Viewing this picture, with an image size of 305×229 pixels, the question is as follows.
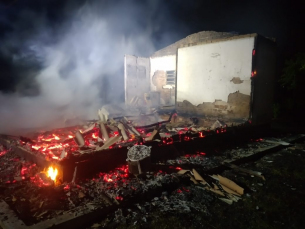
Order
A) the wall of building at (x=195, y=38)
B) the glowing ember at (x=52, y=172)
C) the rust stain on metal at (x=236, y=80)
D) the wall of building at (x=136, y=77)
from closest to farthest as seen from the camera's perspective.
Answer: the glowing ember at (x=52, y=172) → the rust stain on metal at (x=236, y=80) → the wall of building at (x=195, y=38) → the wall of building at (x=136, y=77)

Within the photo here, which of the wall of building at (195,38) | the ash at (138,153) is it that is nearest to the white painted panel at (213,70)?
the wall of building at (195,38)

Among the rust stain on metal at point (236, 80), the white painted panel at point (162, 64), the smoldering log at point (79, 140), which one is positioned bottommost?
the smoldering log at point (79, 140)

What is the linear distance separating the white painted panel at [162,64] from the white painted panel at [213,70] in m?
5.34

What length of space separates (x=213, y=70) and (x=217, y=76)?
1.47ft

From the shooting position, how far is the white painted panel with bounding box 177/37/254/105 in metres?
9.95

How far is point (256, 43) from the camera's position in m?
9.59

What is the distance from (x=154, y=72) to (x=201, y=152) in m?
13.8

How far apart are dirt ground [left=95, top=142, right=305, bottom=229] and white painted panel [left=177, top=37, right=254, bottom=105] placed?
6250 millimetres

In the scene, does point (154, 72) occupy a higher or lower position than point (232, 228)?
higher

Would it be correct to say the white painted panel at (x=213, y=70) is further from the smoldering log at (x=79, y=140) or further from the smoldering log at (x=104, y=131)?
the smoldering log at (x=79, y=140)

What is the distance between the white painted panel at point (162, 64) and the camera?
17.8 metres

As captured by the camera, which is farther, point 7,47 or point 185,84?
point 7,47

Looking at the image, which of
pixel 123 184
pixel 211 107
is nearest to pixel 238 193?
pixel 123 184

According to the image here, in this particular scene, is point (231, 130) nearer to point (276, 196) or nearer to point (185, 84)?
point (276, 196)
